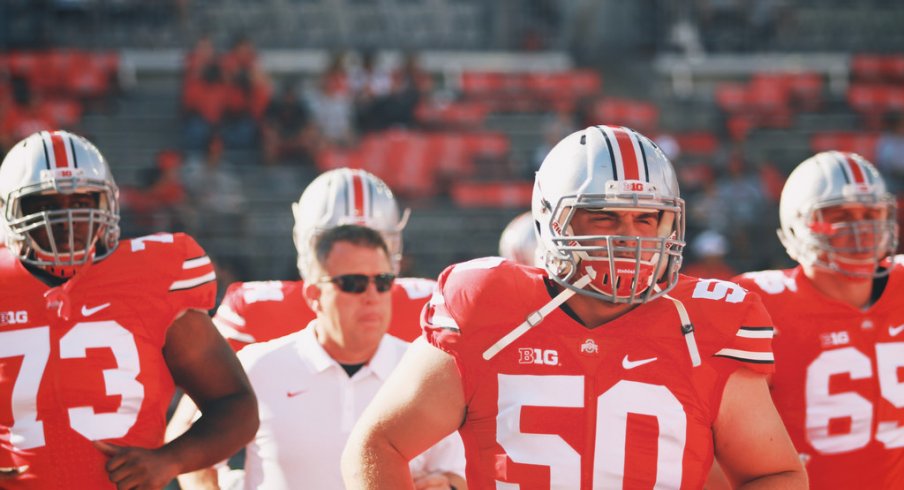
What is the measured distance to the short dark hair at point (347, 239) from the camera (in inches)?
155

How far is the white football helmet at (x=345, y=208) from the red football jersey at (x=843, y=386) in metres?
1.50

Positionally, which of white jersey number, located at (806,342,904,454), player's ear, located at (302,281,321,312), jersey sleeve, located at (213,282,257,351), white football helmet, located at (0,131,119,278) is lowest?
white jersey number, located at (806,342,904,454)

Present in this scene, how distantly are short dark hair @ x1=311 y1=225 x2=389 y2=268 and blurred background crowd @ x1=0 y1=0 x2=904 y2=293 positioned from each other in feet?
13.1

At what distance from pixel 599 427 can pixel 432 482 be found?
1.15 meters

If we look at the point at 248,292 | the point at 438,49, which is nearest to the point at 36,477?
the point at 248,292

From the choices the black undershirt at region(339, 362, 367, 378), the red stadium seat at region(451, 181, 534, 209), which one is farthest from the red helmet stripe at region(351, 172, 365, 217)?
the red stadium seat at region(451, 181, 534, 209)

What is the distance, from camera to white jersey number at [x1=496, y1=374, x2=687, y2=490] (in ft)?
8.34

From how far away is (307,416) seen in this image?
3658mm

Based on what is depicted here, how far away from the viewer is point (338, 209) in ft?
14.8

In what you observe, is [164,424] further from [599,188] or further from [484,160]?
[484,160]

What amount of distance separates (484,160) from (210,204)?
341 centimetres

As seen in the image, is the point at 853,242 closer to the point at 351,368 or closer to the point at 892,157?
the point at 351,368

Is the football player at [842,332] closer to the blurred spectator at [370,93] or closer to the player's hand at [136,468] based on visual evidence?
the player's hand at [136,468]

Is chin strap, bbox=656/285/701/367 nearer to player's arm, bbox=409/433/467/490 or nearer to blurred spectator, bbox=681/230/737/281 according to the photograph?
player's arm, bbox=409/433/467/490
